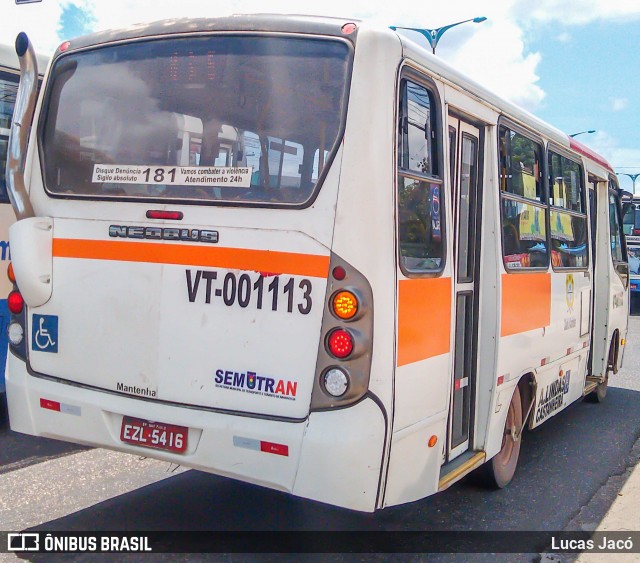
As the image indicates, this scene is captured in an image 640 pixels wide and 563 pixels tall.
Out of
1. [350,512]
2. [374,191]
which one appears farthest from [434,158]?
[350,512]

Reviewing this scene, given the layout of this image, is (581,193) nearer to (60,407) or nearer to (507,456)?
(507,456)

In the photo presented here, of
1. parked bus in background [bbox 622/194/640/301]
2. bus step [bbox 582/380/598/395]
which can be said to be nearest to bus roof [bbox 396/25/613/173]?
bus step [bbox 582/380/598/395]

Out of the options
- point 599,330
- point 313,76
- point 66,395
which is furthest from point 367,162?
point 599,330

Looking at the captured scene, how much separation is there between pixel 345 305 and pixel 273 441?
2.34 ft

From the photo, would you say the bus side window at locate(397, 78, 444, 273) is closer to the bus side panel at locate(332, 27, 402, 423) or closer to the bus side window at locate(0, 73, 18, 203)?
the bus side panel at locate(332, 27, 402, 423)

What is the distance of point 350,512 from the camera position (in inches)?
201

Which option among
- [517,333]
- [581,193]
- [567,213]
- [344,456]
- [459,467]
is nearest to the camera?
[344,456]

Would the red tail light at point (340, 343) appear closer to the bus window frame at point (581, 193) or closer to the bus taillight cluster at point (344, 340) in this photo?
the bus taillight cluster at point (344, 340)

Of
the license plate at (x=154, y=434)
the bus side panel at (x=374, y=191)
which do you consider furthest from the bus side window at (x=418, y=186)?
the license plate at (x=154, y=434)

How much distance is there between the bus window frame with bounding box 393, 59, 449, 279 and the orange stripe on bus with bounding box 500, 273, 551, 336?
111 centimetres

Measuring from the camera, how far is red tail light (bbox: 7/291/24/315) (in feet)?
14.7

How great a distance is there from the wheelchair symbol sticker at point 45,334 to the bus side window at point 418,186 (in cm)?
193

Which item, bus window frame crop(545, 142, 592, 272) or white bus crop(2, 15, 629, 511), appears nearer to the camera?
white bus crop(2, 15, 629, 511)

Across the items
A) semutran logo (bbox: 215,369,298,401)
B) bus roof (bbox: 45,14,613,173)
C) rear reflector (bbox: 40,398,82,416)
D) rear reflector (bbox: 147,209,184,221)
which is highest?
bus roof (bbox: 45,14,613,173)
